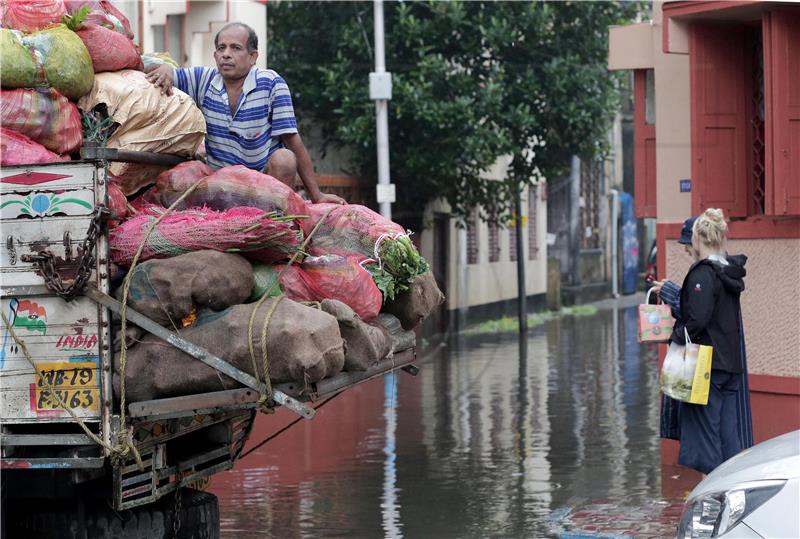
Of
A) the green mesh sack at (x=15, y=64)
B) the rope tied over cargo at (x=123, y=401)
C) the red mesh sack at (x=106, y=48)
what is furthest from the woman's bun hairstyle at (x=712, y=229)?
the green mesh sack at (x=15, y=64)

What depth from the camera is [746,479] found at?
17.2ft

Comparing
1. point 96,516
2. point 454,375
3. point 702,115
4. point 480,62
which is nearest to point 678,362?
point 702,115

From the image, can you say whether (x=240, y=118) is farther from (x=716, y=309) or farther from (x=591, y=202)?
(x=591, y=202)

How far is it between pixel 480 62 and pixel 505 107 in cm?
89

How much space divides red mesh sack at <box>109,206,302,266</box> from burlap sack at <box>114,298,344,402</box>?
0.92 feet

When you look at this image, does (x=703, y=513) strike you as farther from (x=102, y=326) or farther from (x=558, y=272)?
(x=558, y=272)

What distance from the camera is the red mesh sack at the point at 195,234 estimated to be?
5.09m

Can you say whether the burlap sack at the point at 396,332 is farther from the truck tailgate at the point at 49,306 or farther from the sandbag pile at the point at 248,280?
the truck tailgate at the point at 49,306

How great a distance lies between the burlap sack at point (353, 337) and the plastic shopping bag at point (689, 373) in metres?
3.28

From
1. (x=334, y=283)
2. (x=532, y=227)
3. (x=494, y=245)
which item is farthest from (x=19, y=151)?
(x=532, y=227)

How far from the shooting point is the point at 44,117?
5324 mm

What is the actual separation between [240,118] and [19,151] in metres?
1.32

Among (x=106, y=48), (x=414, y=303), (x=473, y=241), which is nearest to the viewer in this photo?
(x=106, y=48)

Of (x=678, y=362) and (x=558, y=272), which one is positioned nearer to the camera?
(x=678, y=362)
